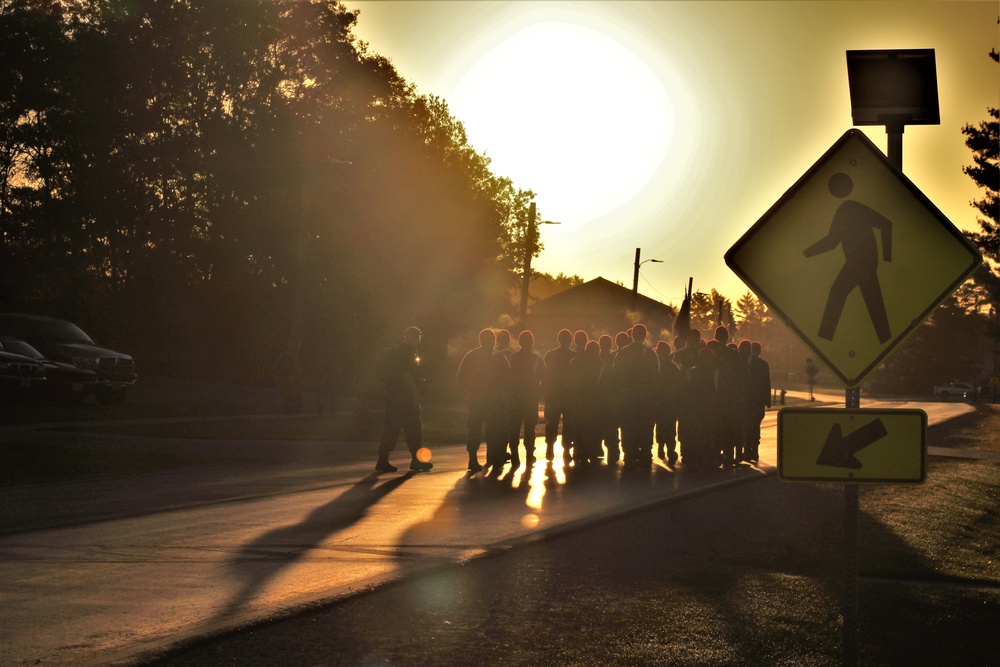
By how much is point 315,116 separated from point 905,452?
151 feet

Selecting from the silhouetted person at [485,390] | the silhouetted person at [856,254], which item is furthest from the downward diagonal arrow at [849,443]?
the silhouetted person at [485,390]

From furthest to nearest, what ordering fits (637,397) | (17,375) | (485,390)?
(17,375)
(637,397)
(485,390)

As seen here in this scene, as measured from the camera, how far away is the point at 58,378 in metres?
30.9

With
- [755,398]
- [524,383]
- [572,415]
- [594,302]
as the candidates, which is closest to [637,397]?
[572,415]

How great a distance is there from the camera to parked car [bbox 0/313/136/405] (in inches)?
1249

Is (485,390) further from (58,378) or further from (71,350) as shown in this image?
(71,350)

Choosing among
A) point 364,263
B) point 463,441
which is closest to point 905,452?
point 463,441

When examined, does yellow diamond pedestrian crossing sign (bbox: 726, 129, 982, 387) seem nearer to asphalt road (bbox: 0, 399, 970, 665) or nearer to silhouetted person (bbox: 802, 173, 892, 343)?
silhouetted person (bbox: 802, 173, 892, 343)

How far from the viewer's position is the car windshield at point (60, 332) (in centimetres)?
3206

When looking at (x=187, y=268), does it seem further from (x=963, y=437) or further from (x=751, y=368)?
(x=751, y=368)

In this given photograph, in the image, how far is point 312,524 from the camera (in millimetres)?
11305

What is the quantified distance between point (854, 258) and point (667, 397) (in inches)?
571

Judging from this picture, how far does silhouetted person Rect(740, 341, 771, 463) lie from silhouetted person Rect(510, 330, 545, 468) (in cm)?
318

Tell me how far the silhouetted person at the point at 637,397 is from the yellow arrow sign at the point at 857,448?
12855 millimetres
